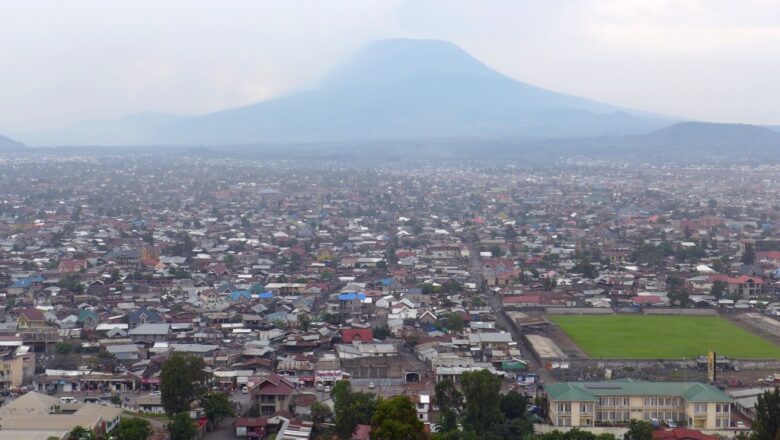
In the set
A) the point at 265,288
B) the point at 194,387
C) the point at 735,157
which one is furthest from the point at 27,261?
the point at 735,157

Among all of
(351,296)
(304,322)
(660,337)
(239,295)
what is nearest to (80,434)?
(304,322)

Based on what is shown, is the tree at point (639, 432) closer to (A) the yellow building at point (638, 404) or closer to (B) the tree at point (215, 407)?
(A) the yellow building at point (638, 404)

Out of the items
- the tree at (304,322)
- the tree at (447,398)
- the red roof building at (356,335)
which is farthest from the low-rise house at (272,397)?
the tree at (304,322)

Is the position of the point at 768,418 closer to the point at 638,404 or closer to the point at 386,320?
the point at 638,404

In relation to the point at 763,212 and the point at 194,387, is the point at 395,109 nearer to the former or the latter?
the point at 763,212

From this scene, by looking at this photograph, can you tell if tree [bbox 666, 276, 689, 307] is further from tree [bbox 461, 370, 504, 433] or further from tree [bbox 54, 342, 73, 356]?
tree [bbox 54, 342, 73, 356]

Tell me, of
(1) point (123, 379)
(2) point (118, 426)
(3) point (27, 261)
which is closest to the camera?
(2) point (118, 426)

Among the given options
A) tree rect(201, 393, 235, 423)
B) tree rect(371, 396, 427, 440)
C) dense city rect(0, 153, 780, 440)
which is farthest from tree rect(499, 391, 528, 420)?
tree rect(201, 393, 235, 423)
